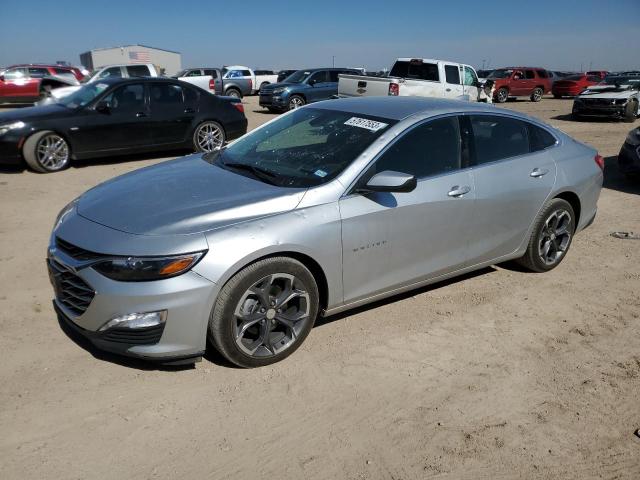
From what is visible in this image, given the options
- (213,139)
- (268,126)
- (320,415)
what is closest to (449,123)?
(268,126)

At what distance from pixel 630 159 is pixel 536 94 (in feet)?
69.7

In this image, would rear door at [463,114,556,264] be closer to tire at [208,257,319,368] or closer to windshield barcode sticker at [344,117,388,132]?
windshield barcode sticker at [344,117,388,132]

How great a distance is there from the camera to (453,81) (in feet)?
50.6

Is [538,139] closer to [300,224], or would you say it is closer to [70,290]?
[300,224]

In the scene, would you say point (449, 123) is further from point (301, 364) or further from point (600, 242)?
point (600, 242)

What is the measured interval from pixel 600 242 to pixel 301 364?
4.10m

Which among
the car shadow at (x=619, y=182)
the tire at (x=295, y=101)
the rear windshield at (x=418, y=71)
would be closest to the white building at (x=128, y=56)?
the tire at (x=295, y=101)

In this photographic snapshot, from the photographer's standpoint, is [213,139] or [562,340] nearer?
[562,340]

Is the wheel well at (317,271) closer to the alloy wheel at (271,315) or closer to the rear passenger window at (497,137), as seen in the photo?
the alloy wheel at (271,315)

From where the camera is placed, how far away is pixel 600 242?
590 centimetres

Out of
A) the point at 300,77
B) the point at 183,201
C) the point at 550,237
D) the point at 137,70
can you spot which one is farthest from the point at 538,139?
the point at 137,70

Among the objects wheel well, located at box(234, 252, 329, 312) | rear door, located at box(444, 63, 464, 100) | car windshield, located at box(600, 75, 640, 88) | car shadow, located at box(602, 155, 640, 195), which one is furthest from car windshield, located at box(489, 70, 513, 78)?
wheel well, located at box(234, 252, 329, 312)

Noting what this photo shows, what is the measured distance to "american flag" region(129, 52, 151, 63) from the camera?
38.0m

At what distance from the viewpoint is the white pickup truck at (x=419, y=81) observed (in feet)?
44.8
